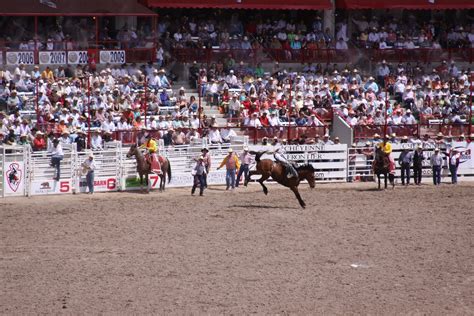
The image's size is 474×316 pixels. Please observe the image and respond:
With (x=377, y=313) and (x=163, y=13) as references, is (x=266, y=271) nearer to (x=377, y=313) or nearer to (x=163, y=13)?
(x=377, y=313)

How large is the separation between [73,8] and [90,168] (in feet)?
30.7

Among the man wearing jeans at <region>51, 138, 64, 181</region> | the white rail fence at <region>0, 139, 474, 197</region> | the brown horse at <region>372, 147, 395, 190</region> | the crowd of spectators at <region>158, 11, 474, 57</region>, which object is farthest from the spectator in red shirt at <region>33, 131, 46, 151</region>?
the crowd of spectators at <region>158, 11, 474, 57</region>

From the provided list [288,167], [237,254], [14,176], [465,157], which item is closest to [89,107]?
[14,176]

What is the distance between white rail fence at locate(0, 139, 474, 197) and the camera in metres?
26.8

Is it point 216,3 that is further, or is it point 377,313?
point 216,3

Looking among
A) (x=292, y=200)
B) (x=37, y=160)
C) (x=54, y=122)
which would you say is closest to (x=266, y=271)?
(x=292, y=200)

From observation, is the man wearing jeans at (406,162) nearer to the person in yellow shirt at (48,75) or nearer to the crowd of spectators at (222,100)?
the crowd of spectators at (222,100)

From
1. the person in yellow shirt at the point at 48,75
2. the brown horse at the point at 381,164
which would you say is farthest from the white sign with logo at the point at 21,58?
the brown horse at the point at 381,164

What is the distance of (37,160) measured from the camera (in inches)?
1069

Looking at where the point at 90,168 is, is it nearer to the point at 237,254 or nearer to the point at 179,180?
the point at 179,180

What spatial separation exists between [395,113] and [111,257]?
1654 cm

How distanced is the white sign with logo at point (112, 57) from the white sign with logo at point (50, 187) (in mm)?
8156

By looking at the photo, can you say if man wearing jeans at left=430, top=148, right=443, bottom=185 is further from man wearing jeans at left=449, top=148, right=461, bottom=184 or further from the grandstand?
the grandstand

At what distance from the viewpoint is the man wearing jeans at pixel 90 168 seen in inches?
1076
